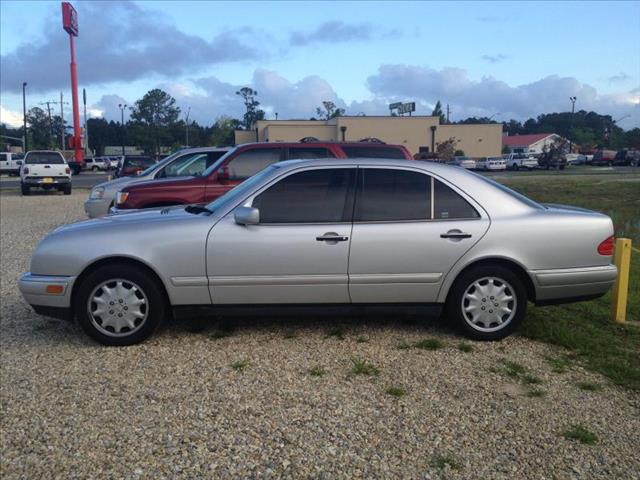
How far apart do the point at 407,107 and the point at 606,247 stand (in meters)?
68.4

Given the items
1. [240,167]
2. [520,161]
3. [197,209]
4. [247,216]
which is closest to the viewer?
[247,216]

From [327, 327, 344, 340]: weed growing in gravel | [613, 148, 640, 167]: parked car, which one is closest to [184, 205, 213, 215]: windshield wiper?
[327, 327, 344, 340]: weed growing in gravel

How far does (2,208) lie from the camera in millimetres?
19531

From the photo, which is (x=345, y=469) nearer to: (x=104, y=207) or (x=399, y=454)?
(x=399, y=454)

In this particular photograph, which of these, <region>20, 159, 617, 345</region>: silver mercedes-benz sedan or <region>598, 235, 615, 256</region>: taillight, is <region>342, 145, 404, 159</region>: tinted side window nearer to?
<region>20, 159, 617, 345</region>: silver mercedes-benz sedan

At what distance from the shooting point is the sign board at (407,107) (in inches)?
2788

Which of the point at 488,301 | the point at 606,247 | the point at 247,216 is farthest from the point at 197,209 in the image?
the point at 606,247

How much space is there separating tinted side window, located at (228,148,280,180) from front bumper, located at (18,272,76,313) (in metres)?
4.36

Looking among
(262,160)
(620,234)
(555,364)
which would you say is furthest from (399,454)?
(620,234)

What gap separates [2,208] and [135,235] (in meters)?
16.9

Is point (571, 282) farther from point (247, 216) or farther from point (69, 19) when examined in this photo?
point (69, 19)

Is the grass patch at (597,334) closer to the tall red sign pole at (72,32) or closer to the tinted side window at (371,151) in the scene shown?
the tinted side window at (371,151)

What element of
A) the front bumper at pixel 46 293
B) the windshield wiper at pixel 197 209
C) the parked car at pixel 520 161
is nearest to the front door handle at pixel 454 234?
the windshield wiper at pixel 197 209

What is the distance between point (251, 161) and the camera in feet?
30.4
